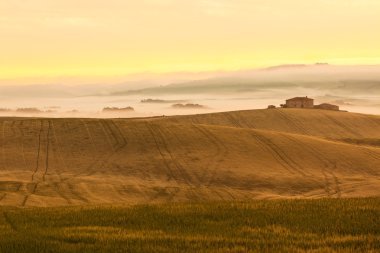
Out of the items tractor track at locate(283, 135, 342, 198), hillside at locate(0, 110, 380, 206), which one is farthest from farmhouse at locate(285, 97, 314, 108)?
tractor track at locate(283, 135, 342, 198)

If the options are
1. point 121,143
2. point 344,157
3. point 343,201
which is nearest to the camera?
point 343,201

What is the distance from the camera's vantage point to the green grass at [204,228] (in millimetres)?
13547

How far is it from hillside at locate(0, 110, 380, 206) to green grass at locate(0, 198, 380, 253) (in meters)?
26.9

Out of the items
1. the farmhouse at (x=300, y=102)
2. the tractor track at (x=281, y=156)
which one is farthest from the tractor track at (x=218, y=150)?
the farmhouse at (x=300, y=102)

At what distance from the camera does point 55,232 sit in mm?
15516

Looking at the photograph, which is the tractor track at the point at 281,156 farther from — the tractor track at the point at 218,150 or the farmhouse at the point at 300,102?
the farmhouse at the point at 300,102

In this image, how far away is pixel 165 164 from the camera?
71562 millimetres

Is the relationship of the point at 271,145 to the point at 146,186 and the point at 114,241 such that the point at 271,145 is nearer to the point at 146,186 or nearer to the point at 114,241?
the point at 146,186

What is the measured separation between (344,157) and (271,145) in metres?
9.75

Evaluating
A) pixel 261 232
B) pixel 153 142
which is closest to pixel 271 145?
pixel 153 142

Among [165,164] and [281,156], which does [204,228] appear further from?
[281,156]

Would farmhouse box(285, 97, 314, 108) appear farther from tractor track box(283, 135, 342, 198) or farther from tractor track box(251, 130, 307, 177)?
tractor track box(283, 135, 342, 198)

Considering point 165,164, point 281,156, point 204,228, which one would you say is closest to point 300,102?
point 281,156

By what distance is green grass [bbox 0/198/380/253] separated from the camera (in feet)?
44.4
